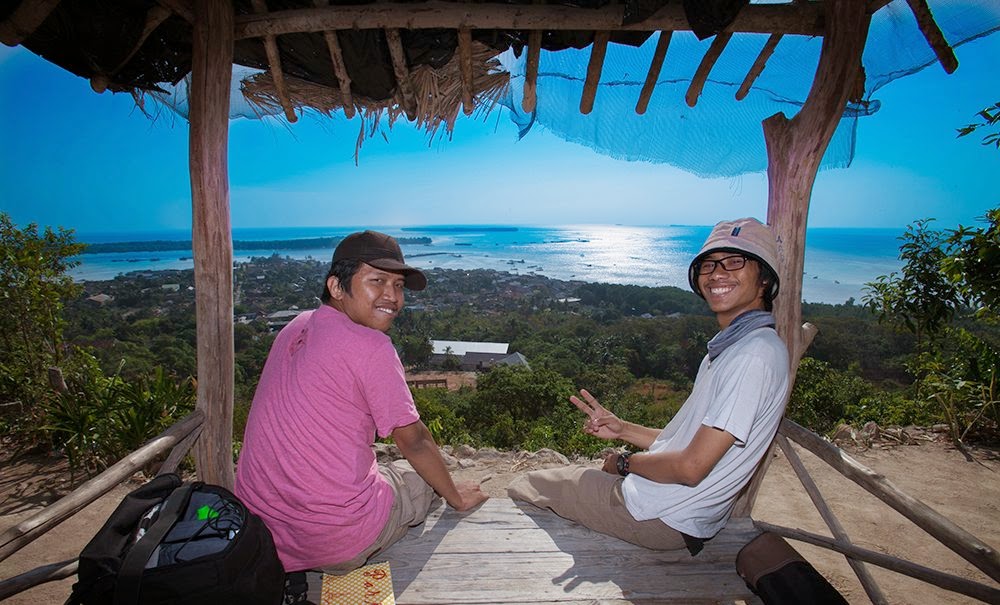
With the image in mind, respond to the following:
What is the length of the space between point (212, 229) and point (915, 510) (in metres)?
2.96

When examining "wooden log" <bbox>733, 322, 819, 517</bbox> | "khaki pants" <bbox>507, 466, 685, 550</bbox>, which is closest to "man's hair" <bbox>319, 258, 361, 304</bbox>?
"khaki pants" <bbox>507, 466, 685, 550</bbox>

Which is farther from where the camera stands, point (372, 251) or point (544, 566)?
point (544, 566)

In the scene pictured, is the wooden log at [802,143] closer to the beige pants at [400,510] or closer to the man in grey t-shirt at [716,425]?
the man in grey t-shirt at [716,425]

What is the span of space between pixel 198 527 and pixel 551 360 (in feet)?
79.6

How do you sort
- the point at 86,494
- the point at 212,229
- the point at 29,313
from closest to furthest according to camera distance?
the point at 86,494, the point at 212,229, the point at 29,313

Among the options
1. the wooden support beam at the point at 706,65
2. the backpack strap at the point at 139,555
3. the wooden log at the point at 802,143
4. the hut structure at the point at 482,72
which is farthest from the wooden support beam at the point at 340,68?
the wooden log at the point at 802,143

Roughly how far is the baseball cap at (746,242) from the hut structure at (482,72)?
63 cm

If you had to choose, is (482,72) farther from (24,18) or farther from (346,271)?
(24,18)

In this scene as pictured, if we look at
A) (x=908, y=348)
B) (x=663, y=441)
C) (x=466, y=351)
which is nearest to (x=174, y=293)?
(x=466, y=351)

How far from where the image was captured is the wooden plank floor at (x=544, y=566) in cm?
176

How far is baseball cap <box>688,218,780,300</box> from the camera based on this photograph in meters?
1.66

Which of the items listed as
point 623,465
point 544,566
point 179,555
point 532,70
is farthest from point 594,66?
point 179,555

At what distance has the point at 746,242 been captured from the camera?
1.68 metres

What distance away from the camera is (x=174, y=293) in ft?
85.9
